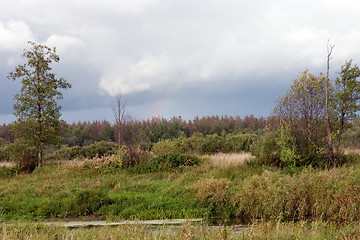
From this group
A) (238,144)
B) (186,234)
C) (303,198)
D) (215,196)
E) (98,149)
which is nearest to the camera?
(186,234)

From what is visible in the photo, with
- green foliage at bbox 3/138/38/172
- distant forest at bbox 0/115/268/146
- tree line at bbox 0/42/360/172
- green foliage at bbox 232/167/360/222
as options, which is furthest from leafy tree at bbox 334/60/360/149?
distant forest at bbox 0/115/268/146

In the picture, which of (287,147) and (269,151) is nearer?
(287,147)

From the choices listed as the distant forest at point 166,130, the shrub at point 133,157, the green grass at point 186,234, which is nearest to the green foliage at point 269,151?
the shrub at point 133,157

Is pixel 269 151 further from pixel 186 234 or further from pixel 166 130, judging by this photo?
pixel 166 130

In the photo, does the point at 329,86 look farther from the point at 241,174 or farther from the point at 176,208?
the point at 176,208

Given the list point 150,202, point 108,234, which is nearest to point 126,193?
point 150,202

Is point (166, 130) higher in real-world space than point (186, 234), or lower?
higher

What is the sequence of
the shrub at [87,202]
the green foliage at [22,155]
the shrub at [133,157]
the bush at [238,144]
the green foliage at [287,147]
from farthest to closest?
the bush at [238,144], the green foliage at [22,155], the shrub at [133,157], the green foliage at [287,147], the shrub at [87,202]

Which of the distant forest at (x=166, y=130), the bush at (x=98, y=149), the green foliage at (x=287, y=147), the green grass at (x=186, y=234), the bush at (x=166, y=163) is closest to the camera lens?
the green grass at (x=186, y=234)

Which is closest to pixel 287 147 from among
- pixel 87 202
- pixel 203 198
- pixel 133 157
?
pixel 203 198

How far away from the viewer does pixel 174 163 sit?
18266 mm

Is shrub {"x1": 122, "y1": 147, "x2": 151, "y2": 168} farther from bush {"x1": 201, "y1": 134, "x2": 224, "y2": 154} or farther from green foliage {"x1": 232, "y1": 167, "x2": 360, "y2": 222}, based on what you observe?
bush {"x1": 201, "y1": 134, "x2": 224, "y2": 154}

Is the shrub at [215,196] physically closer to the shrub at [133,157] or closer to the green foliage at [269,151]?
the green foliage at [269,151]

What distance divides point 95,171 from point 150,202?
22.2 ft
